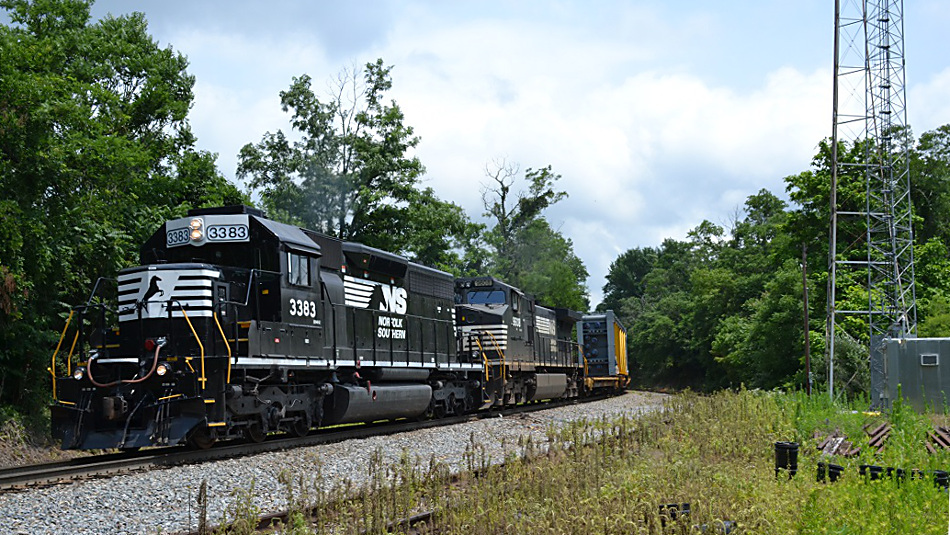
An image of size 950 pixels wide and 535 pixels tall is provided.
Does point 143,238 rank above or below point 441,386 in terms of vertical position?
above

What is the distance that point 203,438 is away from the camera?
1163cm

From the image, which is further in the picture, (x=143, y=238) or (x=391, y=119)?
(x=391, y=119)

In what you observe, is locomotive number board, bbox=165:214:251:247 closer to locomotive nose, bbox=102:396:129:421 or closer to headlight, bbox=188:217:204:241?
headlight, bbox=188:217:204:241

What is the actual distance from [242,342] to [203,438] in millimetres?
1492

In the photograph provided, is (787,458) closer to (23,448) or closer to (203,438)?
(203,438)

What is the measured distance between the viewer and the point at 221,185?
2252 centimetres

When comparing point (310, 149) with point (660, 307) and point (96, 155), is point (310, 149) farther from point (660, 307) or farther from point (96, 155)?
point (660, 307)

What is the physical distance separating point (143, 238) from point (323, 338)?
297 inches

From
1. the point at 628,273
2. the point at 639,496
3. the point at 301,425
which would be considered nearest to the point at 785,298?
the point at 301,425

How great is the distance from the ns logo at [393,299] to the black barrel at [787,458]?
29.3ft

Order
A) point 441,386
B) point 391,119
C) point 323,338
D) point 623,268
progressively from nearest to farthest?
point 323,338
point 441,386
point 391,119
point 623,268

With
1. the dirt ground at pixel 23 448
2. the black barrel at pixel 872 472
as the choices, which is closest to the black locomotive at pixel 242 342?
the dirt ground at pixel 23 448

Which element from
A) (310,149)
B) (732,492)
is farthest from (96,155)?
(310,149)

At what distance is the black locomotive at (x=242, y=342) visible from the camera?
10914mm
